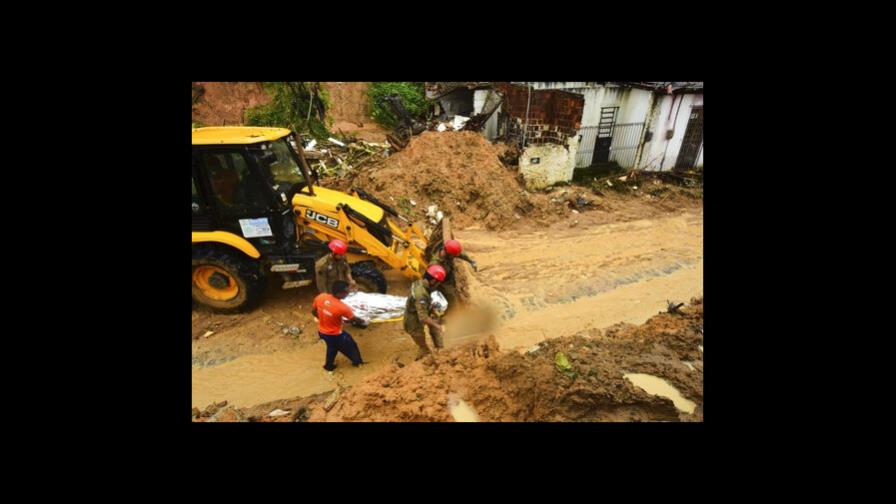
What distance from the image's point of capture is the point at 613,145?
39.0 feet

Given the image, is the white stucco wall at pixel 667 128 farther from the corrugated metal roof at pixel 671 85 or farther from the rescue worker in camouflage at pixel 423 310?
the rescue worker in camouflage at pixel 423 310

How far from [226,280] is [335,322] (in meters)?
2.34

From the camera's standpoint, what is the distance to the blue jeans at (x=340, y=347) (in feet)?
15.9

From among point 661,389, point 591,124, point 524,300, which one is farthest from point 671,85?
point 661,389

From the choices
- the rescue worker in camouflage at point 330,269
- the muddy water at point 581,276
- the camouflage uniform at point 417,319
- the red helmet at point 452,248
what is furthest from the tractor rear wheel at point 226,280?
the muddy water at point 581,276

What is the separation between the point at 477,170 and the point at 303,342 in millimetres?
6168

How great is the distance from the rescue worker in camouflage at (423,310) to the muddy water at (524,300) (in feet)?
1.59

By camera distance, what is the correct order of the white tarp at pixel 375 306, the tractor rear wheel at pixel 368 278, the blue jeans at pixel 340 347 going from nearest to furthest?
the blue jeans at pixel 340 347 < the white tarp at pixel 375 306 < the tractor rear wheel at pixel 368 278

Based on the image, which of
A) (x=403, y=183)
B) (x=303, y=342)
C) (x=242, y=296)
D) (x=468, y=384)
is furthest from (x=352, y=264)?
(x=403, y=183)

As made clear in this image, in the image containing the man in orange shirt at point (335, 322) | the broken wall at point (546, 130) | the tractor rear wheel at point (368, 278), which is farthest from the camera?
the broken wall at point (546, 130)

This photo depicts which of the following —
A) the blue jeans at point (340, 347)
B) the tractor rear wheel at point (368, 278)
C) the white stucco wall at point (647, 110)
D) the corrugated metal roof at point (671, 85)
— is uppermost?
the corrugated metal roof at point (671, 85)

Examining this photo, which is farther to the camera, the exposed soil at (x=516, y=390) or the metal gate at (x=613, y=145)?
the metal gate at (x=613, y=145)

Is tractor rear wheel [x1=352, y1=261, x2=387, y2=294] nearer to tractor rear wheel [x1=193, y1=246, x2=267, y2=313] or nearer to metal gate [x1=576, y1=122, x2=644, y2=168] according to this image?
tractor rear wheel [x1=193, y1=246, x2=267, y2=313]

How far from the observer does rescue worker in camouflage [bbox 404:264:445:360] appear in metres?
4.54
